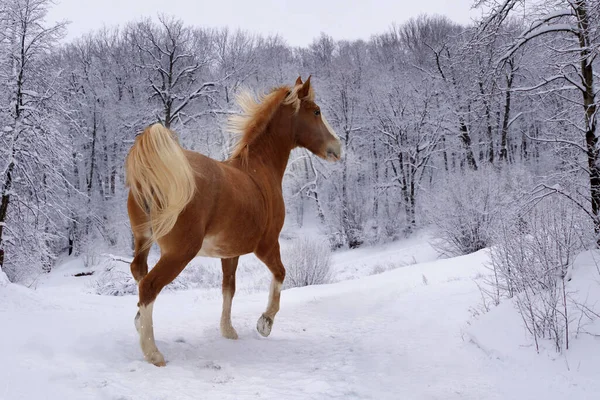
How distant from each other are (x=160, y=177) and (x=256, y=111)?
1.95m

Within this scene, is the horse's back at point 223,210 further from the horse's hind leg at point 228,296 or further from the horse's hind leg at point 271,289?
the horse's hind leg at point 228,296

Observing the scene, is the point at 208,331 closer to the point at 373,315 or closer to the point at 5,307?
the point at 5,307

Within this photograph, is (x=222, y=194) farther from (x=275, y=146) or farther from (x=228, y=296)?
(x=275, y=146)

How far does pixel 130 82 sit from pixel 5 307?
27.9 metres

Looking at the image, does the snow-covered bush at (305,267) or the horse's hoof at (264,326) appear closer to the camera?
the horse's hoof at (264,326)

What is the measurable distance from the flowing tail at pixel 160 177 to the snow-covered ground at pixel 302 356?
101 centimetres

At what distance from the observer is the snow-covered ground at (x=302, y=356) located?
255 cm

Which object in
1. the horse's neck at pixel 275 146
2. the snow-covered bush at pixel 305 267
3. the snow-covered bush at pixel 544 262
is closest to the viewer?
the snow-covered bush at pixel 544 262

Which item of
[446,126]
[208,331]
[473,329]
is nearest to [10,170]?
[208,331]

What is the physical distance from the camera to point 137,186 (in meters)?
3.26

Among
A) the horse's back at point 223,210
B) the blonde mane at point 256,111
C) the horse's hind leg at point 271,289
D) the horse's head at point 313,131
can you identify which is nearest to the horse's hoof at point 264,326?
the horse's hind leg at point 271,289

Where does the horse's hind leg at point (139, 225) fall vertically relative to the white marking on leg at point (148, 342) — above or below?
above

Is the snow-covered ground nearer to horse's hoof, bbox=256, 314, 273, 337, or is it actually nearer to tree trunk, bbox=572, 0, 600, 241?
horse's hoof, bbox=256, 314, 273, 337

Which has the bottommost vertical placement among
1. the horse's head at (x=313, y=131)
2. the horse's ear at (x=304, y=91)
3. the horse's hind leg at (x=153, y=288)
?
the horse's hind leg at (x=153, y=288)
